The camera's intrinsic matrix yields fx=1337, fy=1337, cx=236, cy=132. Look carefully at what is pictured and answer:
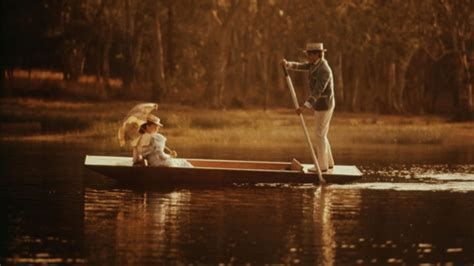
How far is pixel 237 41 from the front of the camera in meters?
68.9

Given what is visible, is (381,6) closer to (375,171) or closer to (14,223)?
(375,171)

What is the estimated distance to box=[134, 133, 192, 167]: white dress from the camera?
63.1 ft

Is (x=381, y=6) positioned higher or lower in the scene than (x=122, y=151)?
higher

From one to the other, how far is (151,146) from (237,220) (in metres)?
4.33

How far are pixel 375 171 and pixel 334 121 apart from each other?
25.3m

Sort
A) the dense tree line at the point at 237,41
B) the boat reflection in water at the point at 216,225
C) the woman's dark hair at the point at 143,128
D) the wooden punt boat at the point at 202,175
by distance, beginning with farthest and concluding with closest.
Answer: the dense tree line at the point at 237,41 < the woman's dark hair at the point at 143,128 < the wooden punt boat at the point at 202,175 < the boat reflection in water at the point at 216,225

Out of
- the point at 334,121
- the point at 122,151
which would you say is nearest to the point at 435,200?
the point at 122,151

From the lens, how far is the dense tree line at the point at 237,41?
52.4 meters

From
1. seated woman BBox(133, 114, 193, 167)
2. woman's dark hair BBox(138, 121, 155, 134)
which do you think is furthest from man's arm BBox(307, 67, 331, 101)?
woman's dark hair BBox(138, 121, 155, 134)

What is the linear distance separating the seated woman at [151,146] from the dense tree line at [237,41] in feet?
102

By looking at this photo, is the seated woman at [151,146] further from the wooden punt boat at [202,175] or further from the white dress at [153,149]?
the wooden punt boat at [202,175]

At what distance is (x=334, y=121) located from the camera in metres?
48.1

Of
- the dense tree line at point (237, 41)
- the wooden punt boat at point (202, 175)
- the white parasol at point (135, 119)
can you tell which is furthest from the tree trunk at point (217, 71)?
the wooden punt boat at point (202, 175)

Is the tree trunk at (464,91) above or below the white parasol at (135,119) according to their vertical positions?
below
